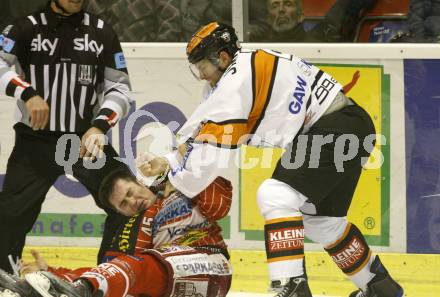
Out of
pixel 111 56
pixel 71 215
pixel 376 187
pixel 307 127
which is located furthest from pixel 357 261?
pixel 71 215

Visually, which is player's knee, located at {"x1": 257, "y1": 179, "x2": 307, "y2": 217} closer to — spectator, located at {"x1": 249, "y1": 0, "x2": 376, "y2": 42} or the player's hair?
the player's hair

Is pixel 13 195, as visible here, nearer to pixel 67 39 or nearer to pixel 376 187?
pixel 67 39

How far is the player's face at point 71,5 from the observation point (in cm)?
534

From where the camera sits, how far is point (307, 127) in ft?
15.6

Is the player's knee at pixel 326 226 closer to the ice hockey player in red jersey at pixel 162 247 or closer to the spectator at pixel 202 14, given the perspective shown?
the ice hockey player in red jersey at pixel 162 247

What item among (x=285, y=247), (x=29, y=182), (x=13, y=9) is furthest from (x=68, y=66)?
(x=285, y=247)

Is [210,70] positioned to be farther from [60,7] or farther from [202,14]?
[202,14]

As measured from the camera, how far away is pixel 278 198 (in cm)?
444

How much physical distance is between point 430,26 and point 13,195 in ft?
8.22

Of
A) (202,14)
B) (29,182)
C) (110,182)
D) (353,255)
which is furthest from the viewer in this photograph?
(202,14)

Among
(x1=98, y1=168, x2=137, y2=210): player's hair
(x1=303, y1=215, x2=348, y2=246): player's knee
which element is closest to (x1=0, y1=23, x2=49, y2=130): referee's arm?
(x1=98, y1=168, x2=137, y2=210): player's hair

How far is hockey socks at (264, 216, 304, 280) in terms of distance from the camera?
4391 mm

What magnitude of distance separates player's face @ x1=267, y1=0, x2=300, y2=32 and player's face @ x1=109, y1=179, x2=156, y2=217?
1845mm

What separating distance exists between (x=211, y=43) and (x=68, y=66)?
99 centimetres
